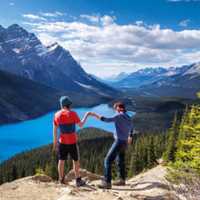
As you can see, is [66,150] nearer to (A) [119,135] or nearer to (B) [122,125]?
(A) [119,135]

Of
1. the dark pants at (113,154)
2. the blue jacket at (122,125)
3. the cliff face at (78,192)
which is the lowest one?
the cliff face at (78,192)

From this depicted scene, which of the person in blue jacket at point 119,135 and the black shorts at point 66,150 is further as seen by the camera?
the person in blue jacket at point 119,135

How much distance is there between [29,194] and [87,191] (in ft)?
7.42

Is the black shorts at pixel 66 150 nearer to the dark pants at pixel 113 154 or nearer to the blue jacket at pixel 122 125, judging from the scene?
the dark pants at pixel 113 154

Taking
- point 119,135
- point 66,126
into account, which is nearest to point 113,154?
point 119,135

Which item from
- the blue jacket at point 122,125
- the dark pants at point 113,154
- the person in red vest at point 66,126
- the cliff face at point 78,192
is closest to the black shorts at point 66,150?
the person in red vest at point 66,126

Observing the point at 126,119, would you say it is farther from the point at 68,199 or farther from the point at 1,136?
the point at 1,136

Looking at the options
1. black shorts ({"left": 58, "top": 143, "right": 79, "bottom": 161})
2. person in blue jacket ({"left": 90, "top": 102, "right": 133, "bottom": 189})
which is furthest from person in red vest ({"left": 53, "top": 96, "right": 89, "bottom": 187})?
person in blue jacket ({"left": 90, "top": 102, "right": 133, "bottom": 189})

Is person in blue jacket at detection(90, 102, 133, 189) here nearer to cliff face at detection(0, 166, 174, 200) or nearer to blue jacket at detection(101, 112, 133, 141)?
blue jacket at detection(101, 112, 133, 141)

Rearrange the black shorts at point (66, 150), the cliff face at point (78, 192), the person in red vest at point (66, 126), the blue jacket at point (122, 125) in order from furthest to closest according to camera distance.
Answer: the blue jacket at point (122, 125)
the black shorts at point (66, 150)
the person in red vest at point (66, 126)
the cliff face at point (78, 192)

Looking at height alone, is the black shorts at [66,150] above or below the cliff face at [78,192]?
above

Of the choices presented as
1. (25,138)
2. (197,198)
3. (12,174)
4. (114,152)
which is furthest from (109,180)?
(25,138)

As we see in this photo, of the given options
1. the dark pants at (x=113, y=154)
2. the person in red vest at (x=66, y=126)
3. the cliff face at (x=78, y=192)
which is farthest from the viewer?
the dark pants at (x=113, y=154)

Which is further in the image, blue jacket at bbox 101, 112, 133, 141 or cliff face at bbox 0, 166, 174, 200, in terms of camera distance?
blue jacket at bbox 101, 112, 133, 141
